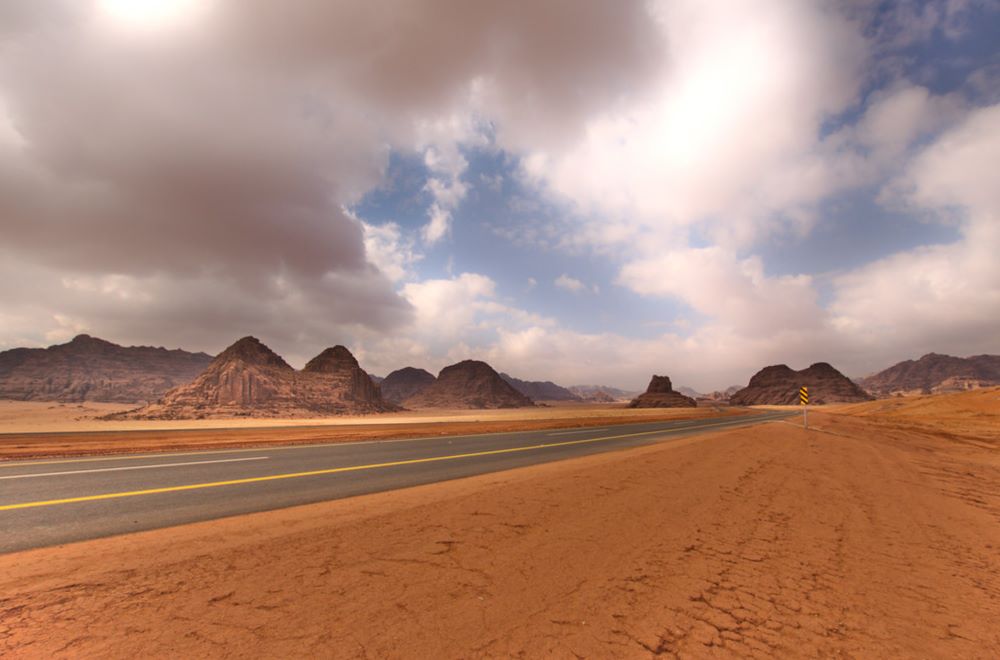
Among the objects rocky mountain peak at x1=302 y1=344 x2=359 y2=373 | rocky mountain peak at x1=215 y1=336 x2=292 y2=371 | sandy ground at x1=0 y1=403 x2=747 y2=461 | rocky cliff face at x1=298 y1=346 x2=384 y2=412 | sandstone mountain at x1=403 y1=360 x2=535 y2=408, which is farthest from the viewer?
sandstone mountain at x1=403 y1=360 x2=535 y2=408

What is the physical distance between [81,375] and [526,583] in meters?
233

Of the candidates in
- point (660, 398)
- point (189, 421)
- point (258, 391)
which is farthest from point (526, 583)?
point (660, 398)

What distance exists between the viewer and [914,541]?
6.06m

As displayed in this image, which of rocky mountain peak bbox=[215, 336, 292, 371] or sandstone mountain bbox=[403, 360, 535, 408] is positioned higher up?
rocky mountain peak bbox=[215, 336, 292, 371]

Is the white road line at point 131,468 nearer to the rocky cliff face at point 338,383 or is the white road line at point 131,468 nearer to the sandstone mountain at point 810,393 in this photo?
the rocky cliff face at point 338,383

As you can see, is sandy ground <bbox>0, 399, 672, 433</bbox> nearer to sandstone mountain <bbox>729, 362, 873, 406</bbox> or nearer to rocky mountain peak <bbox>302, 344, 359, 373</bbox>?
rocky mountain peak <bbox>302, 344, 359, 373</bbox>

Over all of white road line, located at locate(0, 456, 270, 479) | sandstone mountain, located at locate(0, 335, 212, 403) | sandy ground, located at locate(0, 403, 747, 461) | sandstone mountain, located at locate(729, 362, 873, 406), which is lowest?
sandstone mountain, located at locate(729, 362, 873, 406)

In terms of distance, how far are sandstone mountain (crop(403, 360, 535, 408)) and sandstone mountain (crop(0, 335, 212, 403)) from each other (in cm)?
10741

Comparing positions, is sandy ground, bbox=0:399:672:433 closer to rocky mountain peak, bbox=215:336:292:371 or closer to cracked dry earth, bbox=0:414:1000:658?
rocky mountain peak, bbox=215:336:292:371

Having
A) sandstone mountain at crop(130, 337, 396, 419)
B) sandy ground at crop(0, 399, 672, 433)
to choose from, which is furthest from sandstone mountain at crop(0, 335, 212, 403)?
sandstone mountain at crop(130, 337, 396, 419)

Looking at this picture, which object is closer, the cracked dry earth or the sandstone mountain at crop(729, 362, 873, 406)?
the cracked dry earth

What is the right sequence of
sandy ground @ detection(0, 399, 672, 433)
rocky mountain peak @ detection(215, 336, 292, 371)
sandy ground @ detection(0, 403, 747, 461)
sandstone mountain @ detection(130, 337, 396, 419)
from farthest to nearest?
1. rocky mountain peak @ detection(215, 336, 292, 371)
2. sandstone mountain @ detection(130, 337, 396, 419)
3. sandy ground @ detection(0, 399, 672, 433)
4. sandy ground @ detection(0, 403, 747, 461)

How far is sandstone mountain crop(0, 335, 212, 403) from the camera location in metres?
151

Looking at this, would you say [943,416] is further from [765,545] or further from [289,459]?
[289,459]
